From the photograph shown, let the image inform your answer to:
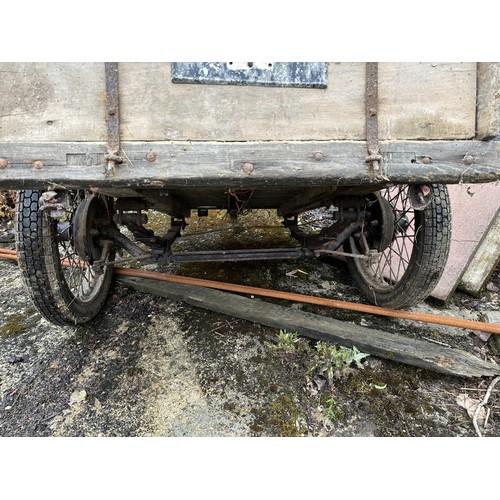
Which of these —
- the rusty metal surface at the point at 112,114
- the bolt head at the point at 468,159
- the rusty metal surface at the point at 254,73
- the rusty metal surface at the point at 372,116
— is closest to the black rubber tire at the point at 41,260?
the rusty metal surface at the point at 112,114

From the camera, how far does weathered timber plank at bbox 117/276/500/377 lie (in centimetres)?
196

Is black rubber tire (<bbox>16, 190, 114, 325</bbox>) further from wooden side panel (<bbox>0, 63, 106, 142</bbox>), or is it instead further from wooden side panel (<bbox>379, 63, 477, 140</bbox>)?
wooden side panel (<bbox>379, 63, 477, 140</bbox>)

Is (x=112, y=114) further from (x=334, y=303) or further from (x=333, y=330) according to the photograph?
(x=334, y=303)

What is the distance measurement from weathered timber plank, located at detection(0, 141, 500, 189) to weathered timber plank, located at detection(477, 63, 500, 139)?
0.17 feet

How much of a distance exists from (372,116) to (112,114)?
0.98 metres

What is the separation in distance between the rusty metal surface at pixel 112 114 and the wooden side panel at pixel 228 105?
22 mm

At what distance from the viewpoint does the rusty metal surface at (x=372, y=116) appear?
1349mm

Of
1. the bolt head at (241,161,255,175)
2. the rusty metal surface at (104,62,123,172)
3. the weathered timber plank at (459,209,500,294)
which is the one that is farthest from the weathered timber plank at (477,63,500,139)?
the weathered timber plank at (459,209,500,294)

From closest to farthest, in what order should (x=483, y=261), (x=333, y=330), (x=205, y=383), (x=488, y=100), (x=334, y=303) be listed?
(x=488, y=100) < (x=205, y=383) < (x=333, y=330) < (x=334, y=303) < (x=483, y=261)

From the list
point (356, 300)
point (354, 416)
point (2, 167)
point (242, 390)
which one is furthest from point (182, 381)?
point (356, 300)

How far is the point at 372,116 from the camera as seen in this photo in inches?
53.8

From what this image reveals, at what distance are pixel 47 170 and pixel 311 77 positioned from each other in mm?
1046

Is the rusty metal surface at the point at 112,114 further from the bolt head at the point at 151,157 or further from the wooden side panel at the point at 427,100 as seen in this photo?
the wooden side panel at the point at 427,100

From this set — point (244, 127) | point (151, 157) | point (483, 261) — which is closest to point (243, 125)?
point (244, 127)
